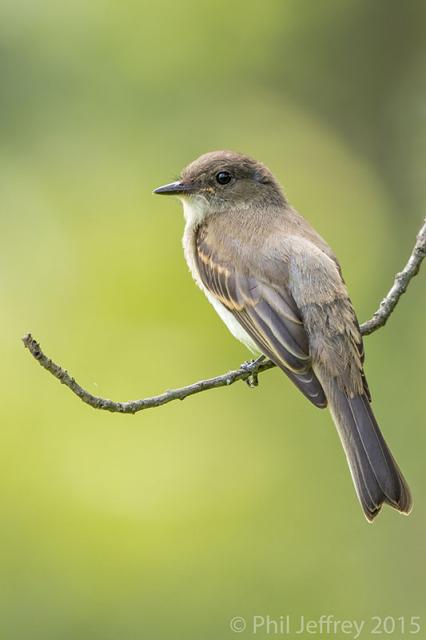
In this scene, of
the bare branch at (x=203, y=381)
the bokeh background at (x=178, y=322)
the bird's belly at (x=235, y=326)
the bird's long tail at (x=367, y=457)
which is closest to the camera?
the bare branch at (x=203, y=381)

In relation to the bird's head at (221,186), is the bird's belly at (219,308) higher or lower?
lower

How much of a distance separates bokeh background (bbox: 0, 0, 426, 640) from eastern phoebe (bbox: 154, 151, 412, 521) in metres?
1.74

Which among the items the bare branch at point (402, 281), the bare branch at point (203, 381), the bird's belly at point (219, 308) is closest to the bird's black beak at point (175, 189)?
the bird's belly at point (219, 308)

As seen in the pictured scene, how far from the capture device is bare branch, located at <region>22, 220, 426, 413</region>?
4.18 meters

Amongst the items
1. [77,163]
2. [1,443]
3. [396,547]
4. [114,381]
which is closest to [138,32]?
[77,163]

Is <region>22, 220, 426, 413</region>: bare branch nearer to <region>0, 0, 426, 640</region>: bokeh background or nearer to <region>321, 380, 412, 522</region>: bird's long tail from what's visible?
<region>321, 380, 412, 522</region>: bird's long tail

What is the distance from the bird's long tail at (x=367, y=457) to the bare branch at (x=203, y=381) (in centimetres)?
36

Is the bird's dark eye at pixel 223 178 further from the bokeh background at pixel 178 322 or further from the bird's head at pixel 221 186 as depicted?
the bokeh background at pixel 178 322

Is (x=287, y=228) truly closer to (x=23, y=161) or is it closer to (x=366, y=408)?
(x=366, y=408)

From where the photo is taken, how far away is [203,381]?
14.6ft

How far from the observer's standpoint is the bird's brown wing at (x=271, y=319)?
4797mm

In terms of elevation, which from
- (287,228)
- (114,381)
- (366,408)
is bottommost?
(366,408)

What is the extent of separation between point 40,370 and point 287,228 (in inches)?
83.7

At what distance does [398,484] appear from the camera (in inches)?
186
